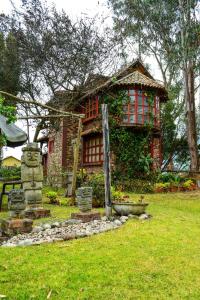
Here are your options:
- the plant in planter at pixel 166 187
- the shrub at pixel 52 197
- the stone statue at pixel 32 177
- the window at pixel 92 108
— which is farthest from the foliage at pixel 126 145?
the stone statue at pixel 32 177

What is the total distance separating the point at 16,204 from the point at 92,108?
1397 cm

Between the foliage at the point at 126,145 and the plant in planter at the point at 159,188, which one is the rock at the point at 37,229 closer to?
the plant in planter at the point at 159,188

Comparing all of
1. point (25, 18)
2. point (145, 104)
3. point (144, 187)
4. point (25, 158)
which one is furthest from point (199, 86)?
point (25, 158)

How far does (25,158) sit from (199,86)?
69.1 ft

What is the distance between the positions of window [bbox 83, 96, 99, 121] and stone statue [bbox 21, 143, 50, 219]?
35.3 ft

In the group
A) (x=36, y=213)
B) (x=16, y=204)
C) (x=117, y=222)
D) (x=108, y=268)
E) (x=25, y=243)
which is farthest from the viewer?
(x=36, y=213)

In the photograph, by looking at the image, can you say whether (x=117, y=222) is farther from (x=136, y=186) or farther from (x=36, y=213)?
(x=136, y=186)

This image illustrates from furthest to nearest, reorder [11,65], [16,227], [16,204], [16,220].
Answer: [11,65], [16,204], [16,220], [16,227]

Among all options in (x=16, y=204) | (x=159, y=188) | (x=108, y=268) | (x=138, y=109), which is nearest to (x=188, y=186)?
(x=159, y=188)

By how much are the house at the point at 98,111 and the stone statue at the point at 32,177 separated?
883 cm

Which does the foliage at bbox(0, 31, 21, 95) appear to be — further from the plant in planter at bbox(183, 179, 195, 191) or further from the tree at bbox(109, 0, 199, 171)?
the plant in planter at bbox(183, 179, 195, 191)

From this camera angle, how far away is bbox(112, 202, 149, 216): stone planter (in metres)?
8.52

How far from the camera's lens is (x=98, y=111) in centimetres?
1975

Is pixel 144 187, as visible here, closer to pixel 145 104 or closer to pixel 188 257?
pixel 145 104
